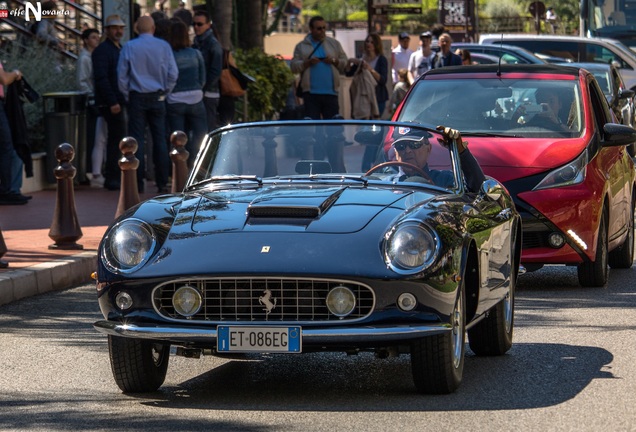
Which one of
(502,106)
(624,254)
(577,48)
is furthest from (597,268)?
(577,48)

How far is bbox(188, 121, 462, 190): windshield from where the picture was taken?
7969 mm

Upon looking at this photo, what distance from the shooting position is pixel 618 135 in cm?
1141

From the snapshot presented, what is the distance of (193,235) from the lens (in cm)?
694

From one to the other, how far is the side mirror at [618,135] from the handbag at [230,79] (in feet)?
27.6

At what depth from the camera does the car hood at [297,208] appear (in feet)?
22.8

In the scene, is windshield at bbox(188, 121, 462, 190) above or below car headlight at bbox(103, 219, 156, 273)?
above

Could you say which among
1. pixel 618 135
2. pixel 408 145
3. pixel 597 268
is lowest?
pixel 597 268

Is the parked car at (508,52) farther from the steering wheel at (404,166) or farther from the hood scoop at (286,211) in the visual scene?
the hood scoop at (286,211)

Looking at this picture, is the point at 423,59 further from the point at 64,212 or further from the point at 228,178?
the point at 228,178

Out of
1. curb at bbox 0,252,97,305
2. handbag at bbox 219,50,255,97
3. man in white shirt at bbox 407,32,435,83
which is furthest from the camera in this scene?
man in white shirt at bbox 407,32,435,83

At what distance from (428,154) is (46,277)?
418 centimetres

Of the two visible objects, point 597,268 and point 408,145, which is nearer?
point 408,145

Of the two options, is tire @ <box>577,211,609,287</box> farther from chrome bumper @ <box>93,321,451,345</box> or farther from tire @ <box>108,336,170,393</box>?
tire @ <box>108,336,170,393</box>

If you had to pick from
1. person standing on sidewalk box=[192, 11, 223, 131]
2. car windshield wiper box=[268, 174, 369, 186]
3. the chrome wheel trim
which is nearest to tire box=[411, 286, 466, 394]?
the chrome wheel trim
